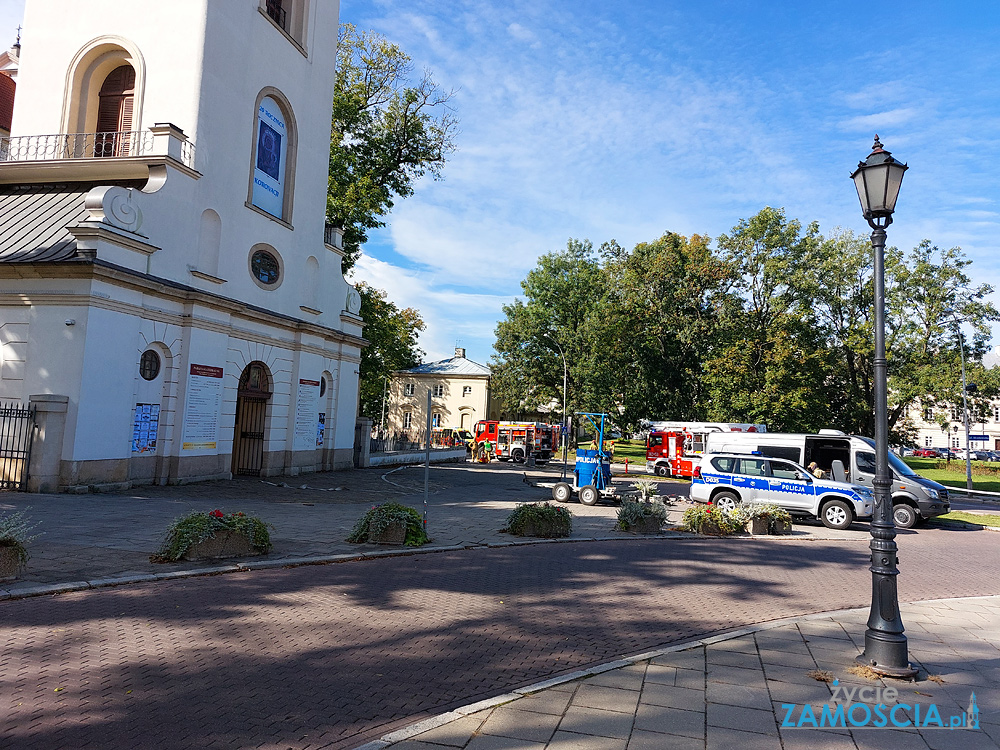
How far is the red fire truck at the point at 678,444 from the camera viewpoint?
3393 cm

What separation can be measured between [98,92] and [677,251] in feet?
118

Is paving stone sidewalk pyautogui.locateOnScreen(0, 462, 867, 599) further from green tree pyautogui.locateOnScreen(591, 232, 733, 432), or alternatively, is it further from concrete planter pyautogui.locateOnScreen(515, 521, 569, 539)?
green tree pyautogui.locateOnScreen(591, 232, 733, 432)

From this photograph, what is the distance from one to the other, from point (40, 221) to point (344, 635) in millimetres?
17565

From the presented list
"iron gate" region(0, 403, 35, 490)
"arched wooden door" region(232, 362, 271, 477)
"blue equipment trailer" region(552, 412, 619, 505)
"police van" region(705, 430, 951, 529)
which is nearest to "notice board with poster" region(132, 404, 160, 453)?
"iron gate" region(0, 403, 35, 490)

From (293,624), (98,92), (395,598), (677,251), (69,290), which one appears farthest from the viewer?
(677,251)

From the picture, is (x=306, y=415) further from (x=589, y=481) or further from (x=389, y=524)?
(x=389, y=524)

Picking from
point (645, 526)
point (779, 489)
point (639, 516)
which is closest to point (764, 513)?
point (779, 489)

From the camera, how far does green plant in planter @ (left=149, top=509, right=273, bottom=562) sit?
927cm

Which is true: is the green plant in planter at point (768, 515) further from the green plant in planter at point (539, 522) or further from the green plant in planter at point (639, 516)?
the green plant in planter at point (539, 522)

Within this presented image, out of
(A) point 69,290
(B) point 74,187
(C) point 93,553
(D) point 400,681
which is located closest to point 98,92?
(B) point 74,187

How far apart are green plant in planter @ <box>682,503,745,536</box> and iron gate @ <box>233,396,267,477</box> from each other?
50.7 feet

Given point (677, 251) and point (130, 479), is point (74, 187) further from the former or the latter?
point (677, 251)

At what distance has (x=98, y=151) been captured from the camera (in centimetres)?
2139

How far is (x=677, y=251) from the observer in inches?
1820
